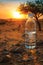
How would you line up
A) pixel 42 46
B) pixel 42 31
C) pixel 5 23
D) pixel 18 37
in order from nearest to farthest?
pixel 42 46 < pixel 18 37 < pixel 42 31 < pixel 5 23

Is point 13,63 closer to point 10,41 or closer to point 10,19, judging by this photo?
point 10,41

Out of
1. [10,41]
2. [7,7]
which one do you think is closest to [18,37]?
[10,41]

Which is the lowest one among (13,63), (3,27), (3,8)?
(13,63)

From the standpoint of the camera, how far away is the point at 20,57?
1626mm

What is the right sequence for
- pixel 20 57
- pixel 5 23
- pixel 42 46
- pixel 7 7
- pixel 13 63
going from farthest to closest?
pixel 7 7 < pixel 5 23 < pixel 42 46 < pixel 20 57 < pixel 13 63

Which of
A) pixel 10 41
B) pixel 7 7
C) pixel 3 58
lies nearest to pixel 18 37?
pixel 10 41

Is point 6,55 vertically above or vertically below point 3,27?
below

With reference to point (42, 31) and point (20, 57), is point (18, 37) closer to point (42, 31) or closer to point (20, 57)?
point (42, 31)

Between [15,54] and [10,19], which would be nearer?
[15,54]

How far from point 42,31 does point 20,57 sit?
0.89 metres

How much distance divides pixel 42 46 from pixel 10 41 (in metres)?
0.30

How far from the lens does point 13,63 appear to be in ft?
4.95

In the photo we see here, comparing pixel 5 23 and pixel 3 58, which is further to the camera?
pixel 5 23

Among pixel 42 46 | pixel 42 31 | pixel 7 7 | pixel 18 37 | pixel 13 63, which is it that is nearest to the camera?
pixel 13 63
